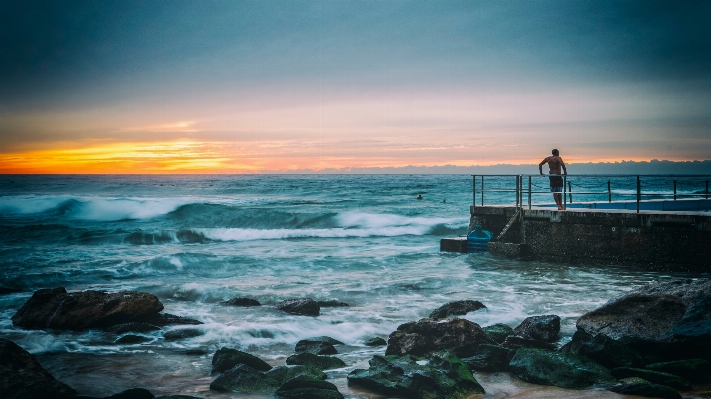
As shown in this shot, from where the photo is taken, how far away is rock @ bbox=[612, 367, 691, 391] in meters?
5.48

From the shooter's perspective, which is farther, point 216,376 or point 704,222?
point 704,222

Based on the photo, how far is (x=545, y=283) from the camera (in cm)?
1200

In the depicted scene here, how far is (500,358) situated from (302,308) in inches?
160

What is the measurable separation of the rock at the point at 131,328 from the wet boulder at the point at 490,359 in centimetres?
483

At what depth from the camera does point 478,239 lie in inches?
642

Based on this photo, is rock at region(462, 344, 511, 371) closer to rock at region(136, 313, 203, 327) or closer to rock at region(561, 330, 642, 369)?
rock at region(561, 330, 642, 369)

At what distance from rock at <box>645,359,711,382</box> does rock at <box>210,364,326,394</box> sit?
3.61 metres

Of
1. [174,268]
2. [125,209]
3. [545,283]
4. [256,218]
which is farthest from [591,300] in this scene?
[125,209]

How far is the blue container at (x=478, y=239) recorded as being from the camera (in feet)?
53.4

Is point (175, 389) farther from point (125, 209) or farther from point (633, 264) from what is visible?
point (125, 209)

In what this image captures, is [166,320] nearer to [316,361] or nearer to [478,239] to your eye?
[316,361]

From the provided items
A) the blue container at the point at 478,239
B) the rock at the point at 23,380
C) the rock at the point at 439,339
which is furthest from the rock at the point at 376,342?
the blue container at the point at 478,239

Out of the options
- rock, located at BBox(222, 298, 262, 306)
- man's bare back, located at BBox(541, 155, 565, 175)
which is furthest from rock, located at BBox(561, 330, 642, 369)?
man's bare back, located at BBox(541, 155, 565, 175)

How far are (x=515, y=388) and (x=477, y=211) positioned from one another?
38.1 ft
